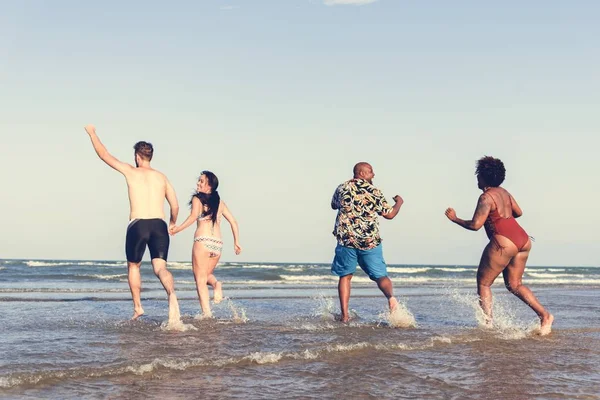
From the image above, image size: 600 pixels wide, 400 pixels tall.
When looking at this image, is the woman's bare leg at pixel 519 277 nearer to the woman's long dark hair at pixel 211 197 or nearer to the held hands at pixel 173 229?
the woman's long dark hair at pixel 211 197

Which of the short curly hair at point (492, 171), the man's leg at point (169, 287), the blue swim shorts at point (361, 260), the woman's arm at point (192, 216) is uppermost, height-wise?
the short curly hair at point (492, 171)

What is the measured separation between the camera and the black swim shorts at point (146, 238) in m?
7.69

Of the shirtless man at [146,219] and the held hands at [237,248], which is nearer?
the shirtless man at [146,219]

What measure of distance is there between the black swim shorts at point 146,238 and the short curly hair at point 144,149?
28.7 inches

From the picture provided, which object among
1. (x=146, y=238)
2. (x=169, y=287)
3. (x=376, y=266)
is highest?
(x=146, y=238)

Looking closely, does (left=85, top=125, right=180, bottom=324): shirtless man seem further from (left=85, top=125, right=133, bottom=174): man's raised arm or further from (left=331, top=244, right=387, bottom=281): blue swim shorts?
(left=331, top=244, right=387, bottom=281): blue swim shorts

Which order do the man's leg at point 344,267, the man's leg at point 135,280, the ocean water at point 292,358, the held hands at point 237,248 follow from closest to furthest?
the ocean water at point 292,358 → the man's leg at point 135,280 → the man's leg at point 344,267 → the held hands at point 237,248

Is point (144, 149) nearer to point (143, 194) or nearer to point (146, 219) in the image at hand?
point (143, 194)

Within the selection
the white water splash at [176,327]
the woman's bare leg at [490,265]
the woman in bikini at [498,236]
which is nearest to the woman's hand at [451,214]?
the woman in bikini at [498,236]

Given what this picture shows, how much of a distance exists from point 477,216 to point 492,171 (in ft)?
1.76

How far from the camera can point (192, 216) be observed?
8.38m

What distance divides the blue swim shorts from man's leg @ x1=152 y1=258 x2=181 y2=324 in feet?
6.47

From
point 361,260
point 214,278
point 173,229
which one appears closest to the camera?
point 173,229

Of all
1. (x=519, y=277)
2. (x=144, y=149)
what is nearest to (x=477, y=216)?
(x=519, y=277)
